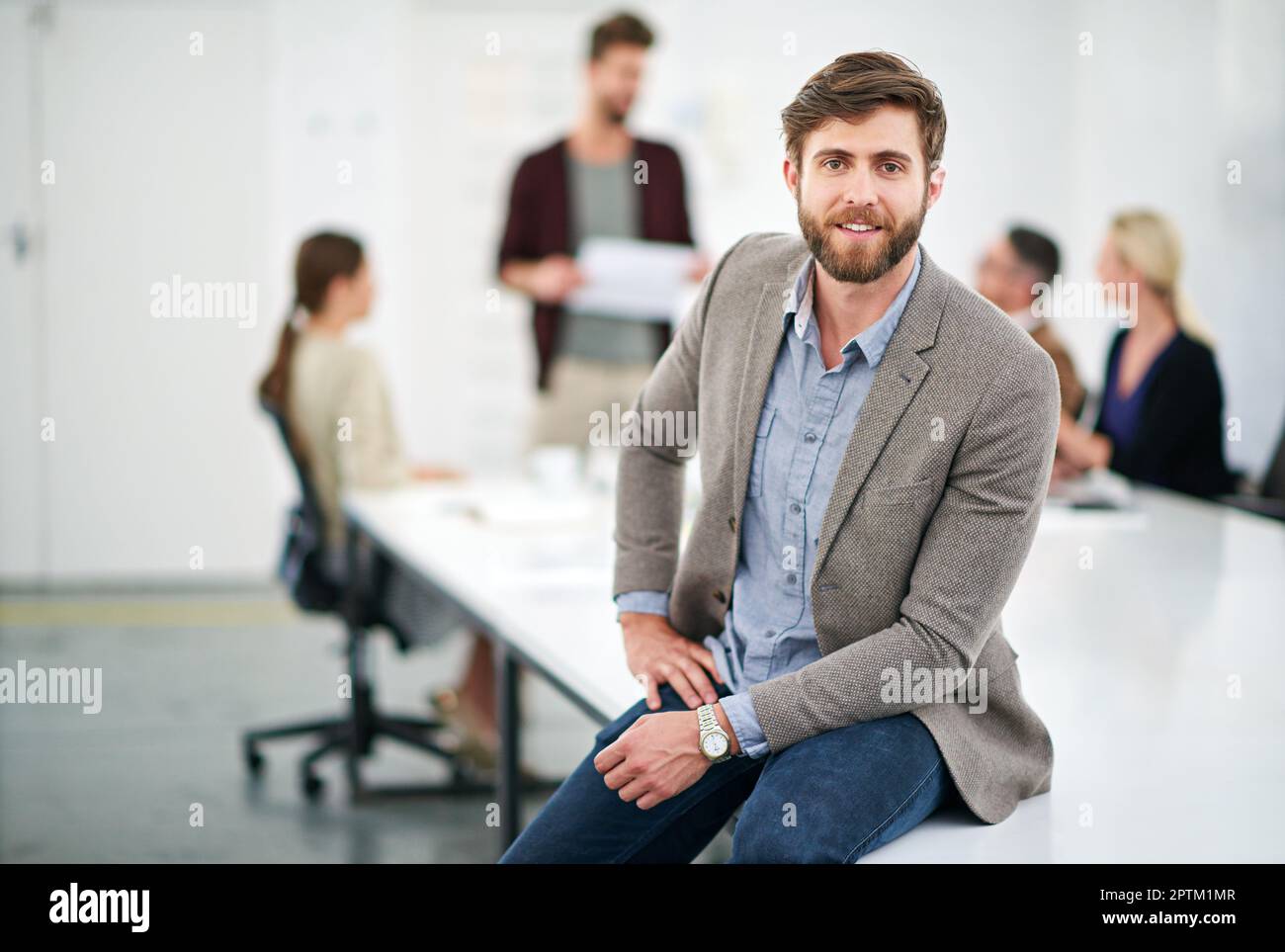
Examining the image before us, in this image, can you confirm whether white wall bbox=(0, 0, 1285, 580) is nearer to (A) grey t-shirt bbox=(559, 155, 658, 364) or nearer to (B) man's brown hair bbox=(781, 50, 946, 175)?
(A) grey t-shirt bbox=(559, 155, 658, 364)

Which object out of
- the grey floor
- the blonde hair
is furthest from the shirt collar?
the blonde hair

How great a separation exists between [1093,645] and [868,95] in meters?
1.08

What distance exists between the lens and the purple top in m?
3.42

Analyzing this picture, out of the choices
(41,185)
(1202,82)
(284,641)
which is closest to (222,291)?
(41,185)

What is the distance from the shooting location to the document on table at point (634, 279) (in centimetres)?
351

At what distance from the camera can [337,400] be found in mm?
3246

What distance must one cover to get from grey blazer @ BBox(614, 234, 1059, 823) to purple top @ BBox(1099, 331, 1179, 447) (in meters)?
2.05

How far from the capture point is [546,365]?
3.86m

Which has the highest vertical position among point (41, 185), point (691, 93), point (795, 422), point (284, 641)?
point (691, 93)

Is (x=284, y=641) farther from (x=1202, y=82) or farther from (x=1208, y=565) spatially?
(x=1202, y=82)

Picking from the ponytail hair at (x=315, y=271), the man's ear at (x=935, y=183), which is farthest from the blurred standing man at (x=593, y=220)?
the man's ear at (x=935, y=183)

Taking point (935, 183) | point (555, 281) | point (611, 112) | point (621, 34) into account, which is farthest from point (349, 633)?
point (935, 183)

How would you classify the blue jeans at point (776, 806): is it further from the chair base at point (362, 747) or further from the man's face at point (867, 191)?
the chair base at point (362, 747)
